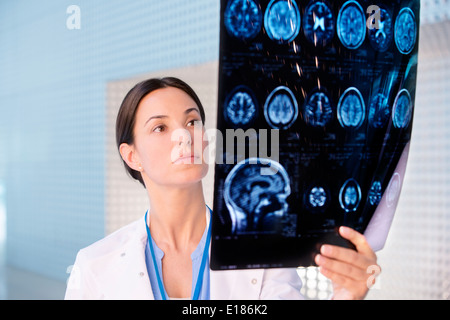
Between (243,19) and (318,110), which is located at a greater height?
(243,19)

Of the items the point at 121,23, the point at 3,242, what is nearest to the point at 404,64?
the point at 121,23

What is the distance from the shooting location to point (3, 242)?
137 centimetres

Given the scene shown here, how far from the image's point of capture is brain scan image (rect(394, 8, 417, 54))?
3.63ft

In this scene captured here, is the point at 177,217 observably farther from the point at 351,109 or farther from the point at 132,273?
the point at 351,109

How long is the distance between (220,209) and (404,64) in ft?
1.90

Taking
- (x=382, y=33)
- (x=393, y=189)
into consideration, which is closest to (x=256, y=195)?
(x=393, y=189)

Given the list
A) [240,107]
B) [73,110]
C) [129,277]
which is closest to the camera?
[240,107]

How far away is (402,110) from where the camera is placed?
112 cm

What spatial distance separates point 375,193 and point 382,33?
1.23 ft

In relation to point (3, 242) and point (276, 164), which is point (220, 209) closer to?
point (276, 164)

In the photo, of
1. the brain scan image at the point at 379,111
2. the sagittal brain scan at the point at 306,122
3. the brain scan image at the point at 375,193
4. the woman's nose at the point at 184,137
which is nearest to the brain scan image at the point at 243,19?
the sagittal brain scan at the point at 306,122

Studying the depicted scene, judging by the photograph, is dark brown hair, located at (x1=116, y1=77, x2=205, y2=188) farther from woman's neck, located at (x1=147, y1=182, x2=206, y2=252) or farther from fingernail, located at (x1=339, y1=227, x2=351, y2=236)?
fingernail, located at (x1=339, y1=227, x2=351, y2=236)

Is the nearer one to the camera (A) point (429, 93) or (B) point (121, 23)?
(B) point (121, 23)

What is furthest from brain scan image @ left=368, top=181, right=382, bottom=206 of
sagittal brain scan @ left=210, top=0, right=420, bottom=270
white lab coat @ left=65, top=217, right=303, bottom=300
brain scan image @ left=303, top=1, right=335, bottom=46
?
brain scan image @ left=303, top=1, right=335, bottom=46
